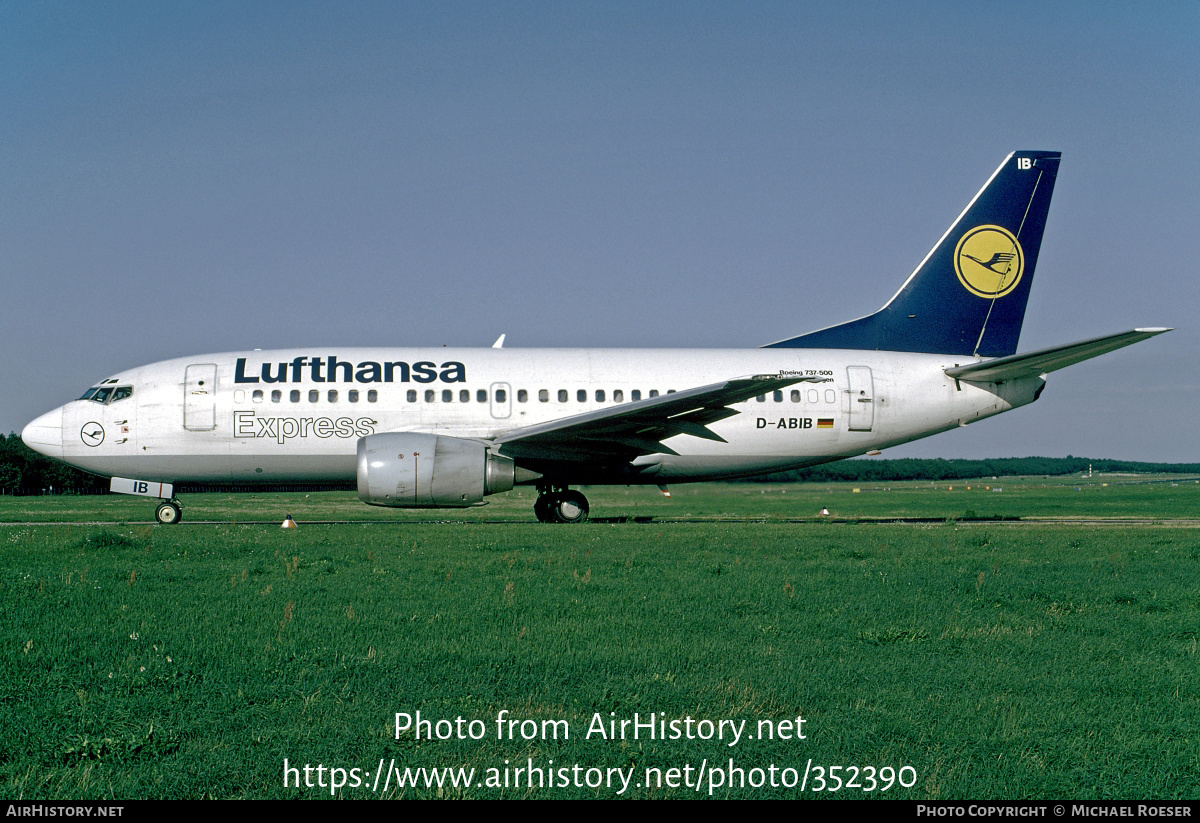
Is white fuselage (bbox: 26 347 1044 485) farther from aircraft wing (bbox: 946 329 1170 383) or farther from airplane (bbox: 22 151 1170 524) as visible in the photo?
aircraft wing (bbox: 946 329 1170 383)

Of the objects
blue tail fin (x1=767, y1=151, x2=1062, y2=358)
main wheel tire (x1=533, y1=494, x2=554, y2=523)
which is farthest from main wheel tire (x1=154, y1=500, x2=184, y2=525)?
blue tail fin (x1=767, y1=151, x2=1062, y2=358)

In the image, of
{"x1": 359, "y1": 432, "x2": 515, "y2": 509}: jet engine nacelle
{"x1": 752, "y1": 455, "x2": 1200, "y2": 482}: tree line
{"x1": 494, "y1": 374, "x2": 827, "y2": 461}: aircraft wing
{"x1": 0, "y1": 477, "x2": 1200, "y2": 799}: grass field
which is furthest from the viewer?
{"x1": 752, "y1": 455, "x2": 1200, "y2": 482}: tree line

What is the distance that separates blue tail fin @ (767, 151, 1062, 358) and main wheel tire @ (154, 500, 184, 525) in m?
13.3

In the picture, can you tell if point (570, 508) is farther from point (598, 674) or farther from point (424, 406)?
point (598, 674)

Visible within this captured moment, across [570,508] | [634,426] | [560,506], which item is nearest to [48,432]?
[560,506]

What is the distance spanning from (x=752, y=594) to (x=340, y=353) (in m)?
13.2

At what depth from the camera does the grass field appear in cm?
394

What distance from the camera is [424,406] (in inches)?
725

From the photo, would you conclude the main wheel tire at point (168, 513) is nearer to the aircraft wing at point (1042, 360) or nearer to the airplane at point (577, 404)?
the airplane at point (577, 404)

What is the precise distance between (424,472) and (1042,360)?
1229 cm

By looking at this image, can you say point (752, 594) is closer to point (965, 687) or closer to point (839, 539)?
point (965, 687)

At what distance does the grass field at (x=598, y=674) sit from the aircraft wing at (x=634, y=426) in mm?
5805

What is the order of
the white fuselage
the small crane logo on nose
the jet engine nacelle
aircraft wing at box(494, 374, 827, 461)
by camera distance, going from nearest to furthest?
the jet engine nacelle
aircraft wing at box(494, 374, 827, 461)
the white fuselage
the small crane logo on nose

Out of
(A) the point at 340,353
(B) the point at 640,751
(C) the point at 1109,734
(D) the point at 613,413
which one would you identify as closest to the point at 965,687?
(C) the point at 1109,734
